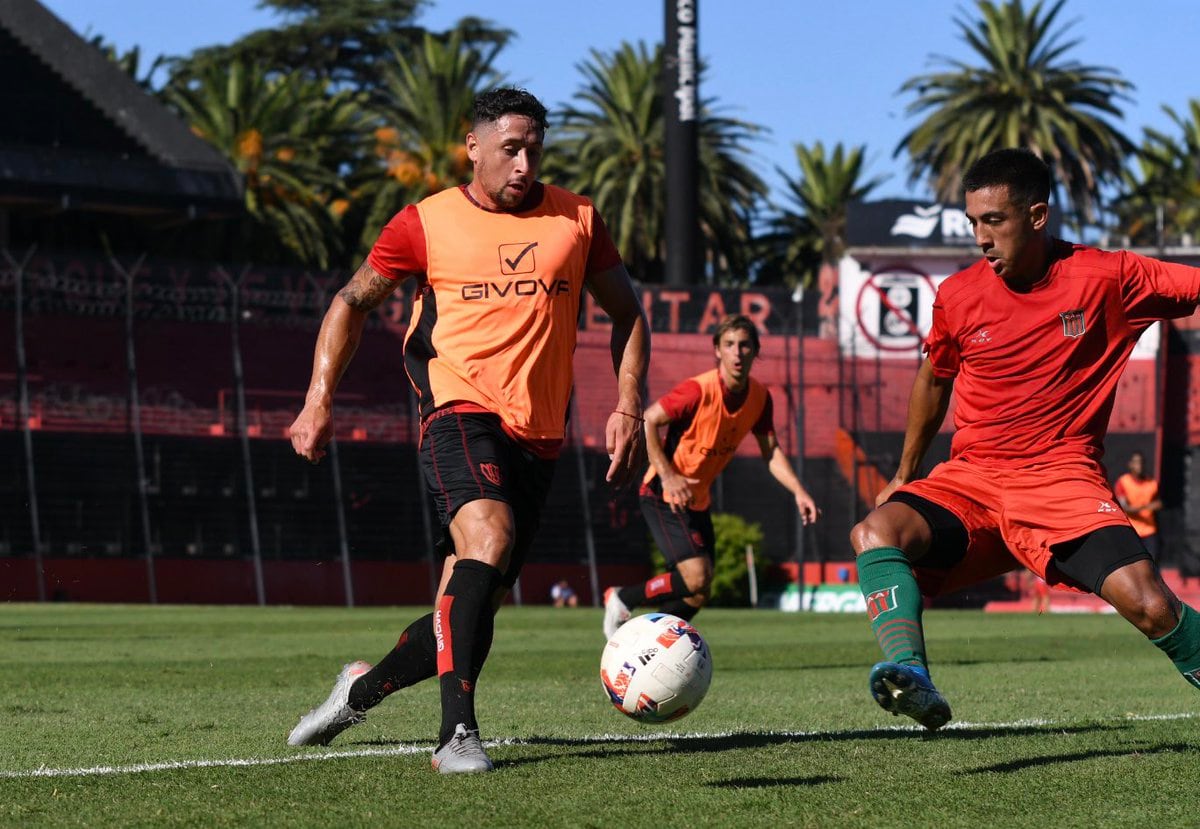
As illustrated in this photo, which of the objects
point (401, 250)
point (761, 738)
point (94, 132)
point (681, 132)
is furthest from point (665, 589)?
point (94, 132)

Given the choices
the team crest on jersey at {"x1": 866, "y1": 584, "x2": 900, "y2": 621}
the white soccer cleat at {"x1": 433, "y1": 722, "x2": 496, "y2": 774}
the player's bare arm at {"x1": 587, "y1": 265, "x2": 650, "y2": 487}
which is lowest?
the white soccer cleat at {"x1": 433, "y1": 722, "x2": 496, "y2": 774}

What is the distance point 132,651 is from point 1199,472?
1211 inches

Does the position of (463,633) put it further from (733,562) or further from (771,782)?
(733,562)

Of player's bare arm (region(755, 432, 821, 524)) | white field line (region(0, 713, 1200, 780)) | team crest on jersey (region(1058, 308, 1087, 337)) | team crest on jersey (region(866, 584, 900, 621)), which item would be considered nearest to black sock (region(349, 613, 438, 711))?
white field line (region(0, 713, 1200, 780))

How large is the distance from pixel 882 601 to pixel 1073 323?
113cm

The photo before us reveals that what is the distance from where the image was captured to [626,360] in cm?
662

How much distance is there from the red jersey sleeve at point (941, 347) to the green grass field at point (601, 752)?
1.35 m

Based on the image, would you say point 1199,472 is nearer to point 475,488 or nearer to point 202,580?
point 202,580

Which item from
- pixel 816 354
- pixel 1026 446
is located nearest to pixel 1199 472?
pixel 816 354

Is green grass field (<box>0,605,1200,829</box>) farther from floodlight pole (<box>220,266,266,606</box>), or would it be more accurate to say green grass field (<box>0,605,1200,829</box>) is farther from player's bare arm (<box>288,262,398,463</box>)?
floodlight pole (<box>220,266,266,606</box>)

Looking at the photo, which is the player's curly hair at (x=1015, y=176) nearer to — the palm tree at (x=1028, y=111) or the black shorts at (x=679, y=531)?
the black shorts at (x=679, y=531)

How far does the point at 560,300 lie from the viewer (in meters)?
6.40

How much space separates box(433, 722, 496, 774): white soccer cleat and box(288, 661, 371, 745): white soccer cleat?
0.80 m

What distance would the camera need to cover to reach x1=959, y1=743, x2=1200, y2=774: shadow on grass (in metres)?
6.12
